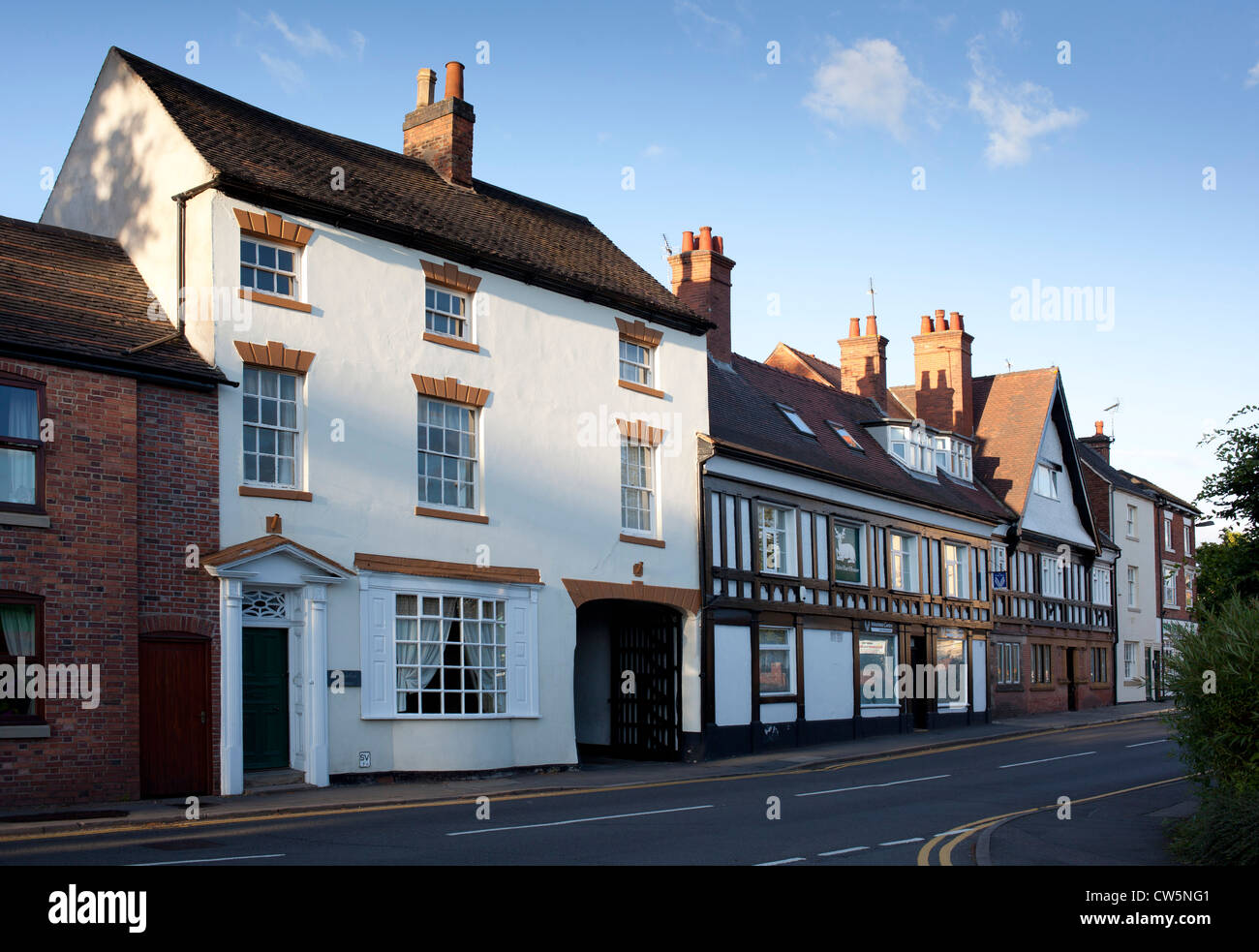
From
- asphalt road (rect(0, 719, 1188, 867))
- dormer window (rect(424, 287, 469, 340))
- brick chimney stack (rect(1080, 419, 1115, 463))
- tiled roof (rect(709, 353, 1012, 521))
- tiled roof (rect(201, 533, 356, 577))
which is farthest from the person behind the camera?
brick chimney stack (rect(1080, 419, 1115, 463))

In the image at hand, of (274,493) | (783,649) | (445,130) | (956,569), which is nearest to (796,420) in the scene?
(783,649)

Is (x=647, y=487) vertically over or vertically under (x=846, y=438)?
under

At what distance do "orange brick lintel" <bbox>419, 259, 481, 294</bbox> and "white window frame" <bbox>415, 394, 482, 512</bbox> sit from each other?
207 cm

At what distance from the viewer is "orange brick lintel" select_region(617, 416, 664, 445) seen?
25.1 m

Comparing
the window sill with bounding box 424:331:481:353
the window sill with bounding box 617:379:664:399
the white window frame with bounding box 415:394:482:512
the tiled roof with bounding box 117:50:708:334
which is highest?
the tiled roof with bounding box 117:50:708:334

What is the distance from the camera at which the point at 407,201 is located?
73.0 ft

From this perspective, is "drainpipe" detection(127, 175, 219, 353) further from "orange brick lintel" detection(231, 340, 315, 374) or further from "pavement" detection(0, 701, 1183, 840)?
"pavement" detection(0, 701, 1183, 840)

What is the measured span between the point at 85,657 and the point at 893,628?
23.5 meters

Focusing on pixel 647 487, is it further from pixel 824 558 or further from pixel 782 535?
pixel 824 558

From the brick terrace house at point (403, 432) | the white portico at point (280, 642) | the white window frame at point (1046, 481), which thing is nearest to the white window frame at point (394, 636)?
the brick terrace house at point (403, 432)

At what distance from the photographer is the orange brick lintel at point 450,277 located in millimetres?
21516

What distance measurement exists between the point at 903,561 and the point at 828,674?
18.9 feet

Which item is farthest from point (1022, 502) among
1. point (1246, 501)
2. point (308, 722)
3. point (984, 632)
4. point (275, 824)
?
point (275, 824)

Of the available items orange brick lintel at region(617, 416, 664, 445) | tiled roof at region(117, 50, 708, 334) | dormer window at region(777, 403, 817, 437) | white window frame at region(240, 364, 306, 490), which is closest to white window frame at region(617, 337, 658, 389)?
tiled roof at region(117, 50, 708, 334)
